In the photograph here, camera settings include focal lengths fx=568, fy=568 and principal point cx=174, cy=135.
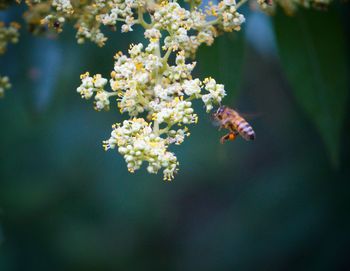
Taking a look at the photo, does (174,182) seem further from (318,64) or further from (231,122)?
(231,122)

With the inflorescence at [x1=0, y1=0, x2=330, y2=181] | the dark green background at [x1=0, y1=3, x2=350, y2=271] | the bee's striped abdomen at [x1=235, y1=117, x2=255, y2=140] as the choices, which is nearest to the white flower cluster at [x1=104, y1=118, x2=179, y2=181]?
the inflorescence at [x1=0, y1=0, x2=330, y2=181]

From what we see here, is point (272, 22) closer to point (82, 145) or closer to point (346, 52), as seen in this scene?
point (346, 52)

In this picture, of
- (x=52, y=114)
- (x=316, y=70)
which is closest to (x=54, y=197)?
(x=52, y=114)

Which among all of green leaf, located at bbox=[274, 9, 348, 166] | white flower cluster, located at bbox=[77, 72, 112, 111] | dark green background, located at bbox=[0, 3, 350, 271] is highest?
white flower cluster, located at bbox=[77, 72, 112, 111]

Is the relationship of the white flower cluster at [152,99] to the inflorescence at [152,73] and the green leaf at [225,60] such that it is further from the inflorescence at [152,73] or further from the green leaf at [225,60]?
the green leaf at [225,60]

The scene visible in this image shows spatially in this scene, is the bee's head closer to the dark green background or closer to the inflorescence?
the dark green background

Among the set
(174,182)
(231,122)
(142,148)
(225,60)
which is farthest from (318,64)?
(174,182)

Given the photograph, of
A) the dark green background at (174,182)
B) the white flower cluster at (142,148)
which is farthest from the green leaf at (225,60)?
the white flower cluster at (142,148)
